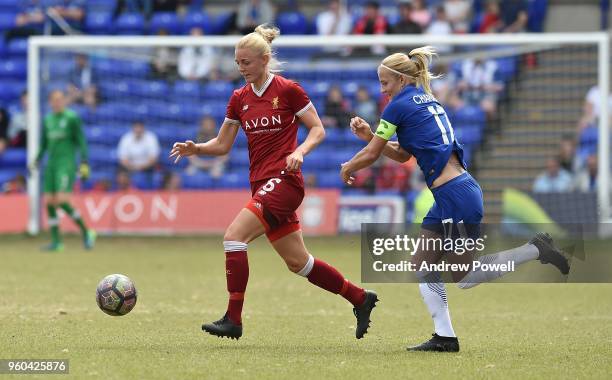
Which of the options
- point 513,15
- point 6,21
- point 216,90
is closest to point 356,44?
point 216,90

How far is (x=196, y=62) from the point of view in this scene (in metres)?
21.7

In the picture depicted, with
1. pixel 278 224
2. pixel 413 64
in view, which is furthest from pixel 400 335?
pixel 413 64

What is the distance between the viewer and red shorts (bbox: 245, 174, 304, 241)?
8492 mm

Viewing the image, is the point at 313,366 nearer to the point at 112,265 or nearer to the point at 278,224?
the point at 278,224

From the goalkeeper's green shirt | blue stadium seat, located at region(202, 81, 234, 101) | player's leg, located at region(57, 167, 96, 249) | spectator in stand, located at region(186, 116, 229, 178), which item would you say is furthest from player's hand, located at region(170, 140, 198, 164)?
blue stadium seat, located at region(202, 81, 234, 101)

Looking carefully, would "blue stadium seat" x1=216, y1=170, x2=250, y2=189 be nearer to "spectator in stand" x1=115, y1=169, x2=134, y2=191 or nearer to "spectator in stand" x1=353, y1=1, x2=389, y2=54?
"spectator in stand" x1=115, y1=169, x2=134, y2=191

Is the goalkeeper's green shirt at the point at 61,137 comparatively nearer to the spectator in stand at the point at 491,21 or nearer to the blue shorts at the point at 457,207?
the spectator in stand at the point at 491,21

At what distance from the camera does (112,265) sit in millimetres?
16219

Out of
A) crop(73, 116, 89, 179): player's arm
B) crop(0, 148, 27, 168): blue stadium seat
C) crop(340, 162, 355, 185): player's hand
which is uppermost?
crop(340, 162, 355, 185): player's hand

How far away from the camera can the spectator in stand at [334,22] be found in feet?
77.8

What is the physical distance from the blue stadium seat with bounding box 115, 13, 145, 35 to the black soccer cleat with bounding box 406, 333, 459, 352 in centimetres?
1826

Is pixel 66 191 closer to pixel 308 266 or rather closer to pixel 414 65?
pixel 308 266

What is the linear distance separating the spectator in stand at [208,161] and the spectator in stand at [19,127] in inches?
152

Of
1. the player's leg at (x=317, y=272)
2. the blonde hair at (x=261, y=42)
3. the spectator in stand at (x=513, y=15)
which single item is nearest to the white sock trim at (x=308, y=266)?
the player's leg at (x=317, y=272)
